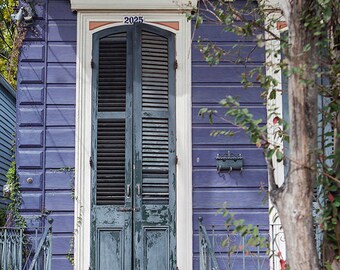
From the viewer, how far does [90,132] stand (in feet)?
20.6

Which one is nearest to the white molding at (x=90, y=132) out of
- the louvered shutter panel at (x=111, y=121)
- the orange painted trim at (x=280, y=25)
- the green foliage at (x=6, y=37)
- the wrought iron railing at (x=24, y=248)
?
the louvered shutter panel at (x=111, y=121)

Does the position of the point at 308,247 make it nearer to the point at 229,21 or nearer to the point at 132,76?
the point at 229,21

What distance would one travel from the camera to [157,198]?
6.20 meters

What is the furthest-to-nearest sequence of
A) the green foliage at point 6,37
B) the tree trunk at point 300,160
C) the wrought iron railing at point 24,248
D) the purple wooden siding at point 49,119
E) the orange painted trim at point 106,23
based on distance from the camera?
1. the green foliage at point 6,37
2. the orange painted trim at point 106,23
3. the purple wooden siding at point 49,119
4. the wrought iron railing at point 24,248
5. the tree trunk at point 300,160

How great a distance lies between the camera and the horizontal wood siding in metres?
9.52

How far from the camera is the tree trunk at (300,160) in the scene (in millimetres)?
3283

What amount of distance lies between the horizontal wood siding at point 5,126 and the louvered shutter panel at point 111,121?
347 centimetres

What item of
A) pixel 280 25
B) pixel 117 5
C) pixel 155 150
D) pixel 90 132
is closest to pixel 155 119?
pixel 155 150

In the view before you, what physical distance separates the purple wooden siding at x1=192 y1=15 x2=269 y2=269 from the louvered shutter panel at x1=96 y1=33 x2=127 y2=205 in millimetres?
747

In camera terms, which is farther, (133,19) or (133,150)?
(133,19)

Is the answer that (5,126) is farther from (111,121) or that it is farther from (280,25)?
(280,25)

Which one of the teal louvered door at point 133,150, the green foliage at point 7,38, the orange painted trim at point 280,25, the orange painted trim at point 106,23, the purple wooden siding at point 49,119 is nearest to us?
the teal louvered door at point 133,150

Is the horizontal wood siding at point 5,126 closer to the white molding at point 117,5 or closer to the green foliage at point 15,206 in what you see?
the green foliage at point 15,206

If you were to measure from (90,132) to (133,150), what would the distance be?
0.48 metres
